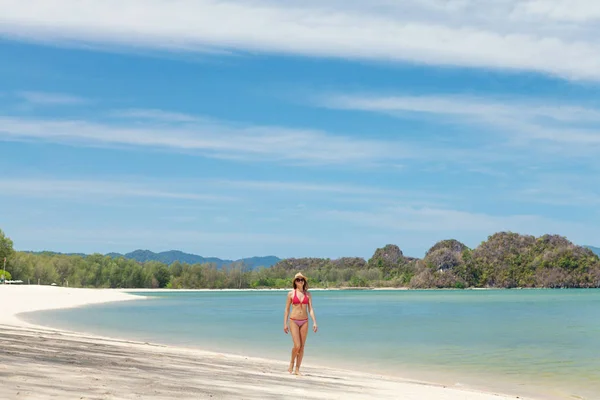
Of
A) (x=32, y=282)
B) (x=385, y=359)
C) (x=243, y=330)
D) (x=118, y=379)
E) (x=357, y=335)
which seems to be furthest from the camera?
(x=32, y=282)

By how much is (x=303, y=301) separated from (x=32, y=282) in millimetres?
160866

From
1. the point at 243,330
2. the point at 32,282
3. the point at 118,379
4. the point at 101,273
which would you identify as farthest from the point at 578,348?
the point at 101,273

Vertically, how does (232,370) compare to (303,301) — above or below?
below

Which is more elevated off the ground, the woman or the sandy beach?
the woman

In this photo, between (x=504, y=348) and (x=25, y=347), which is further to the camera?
(x=504, y=348)

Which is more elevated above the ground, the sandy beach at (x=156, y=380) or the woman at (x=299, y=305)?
the woman at (x=299, y=305)

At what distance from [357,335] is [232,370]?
2338 centimetres

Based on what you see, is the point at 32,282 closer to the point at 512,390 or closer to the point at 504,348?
the point at 504,348

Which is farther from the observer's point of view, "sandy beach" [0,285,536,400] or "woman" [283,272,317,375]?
"woman" [283,272,317,375]

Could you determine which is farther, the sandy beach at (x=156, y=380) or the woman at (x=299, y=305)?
the woman at (x=299, y=305)

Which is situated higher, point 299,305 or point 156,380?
point 299,305

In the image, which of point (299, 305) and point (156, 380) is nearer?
point (156, 380)

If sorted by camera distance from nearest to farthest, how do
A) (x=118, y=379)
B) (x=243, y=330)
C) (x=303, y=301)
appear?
(x=118, y=379), (x=303, y=301), (x=243, y=330)

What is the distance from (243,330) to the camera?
138 ft
